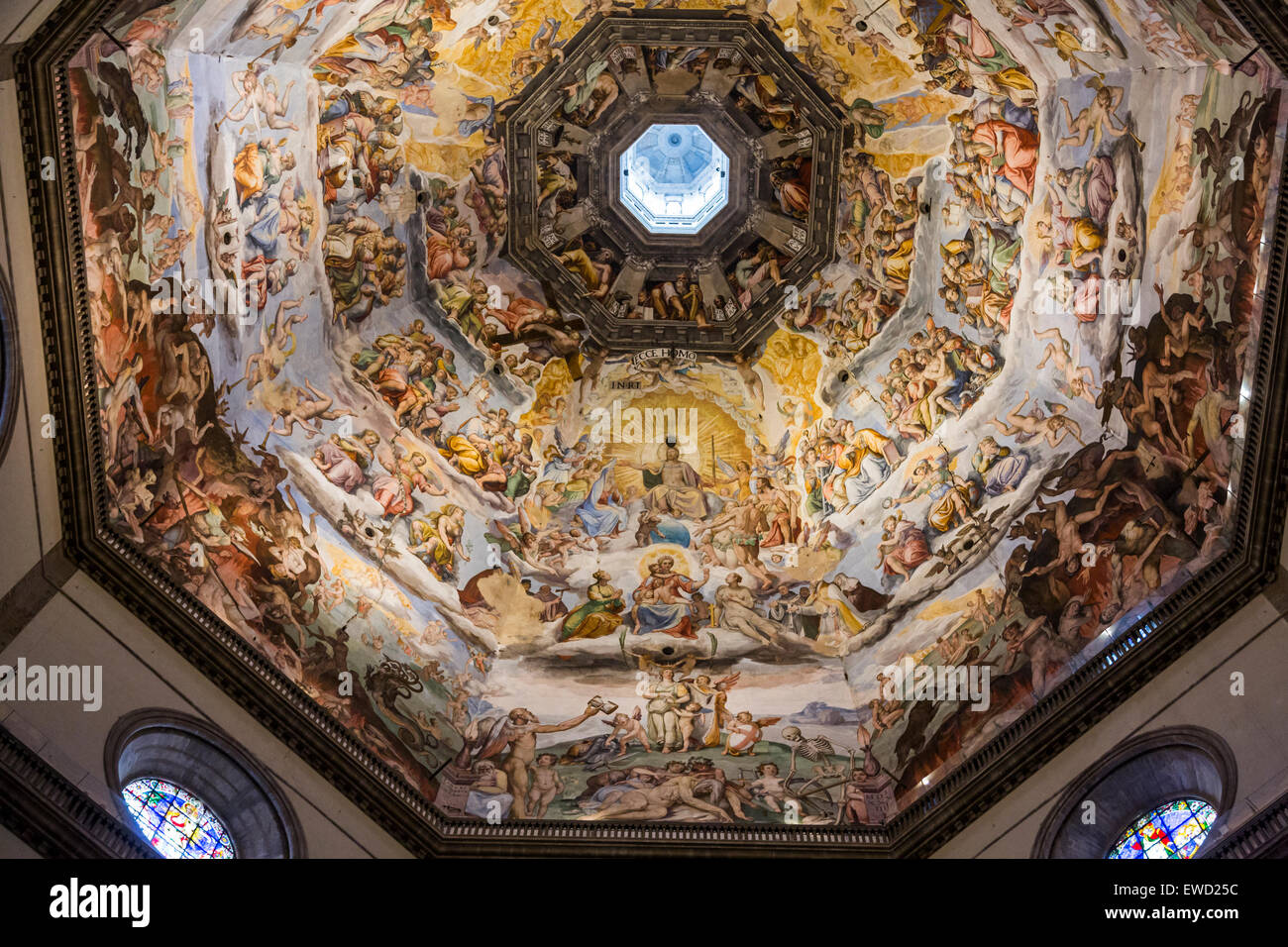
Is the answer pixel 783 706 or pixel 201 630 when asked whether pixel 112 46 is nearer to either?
Result: pixel 201 630

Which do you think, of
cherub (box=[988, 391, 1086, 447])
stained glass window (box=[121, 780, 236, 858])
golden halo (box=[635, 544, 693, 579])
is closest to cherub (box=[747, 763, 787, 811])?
golden halo (box=[635, 544, 693, 579])

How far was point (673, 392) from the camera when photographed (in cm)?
2153

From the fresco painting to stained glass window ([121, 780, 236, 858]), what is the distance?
182cm

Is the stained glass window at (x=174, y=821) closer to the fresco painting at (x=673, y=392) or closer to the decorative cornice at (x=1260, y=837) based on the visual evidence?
the fresco painting at (x=673, y=392)

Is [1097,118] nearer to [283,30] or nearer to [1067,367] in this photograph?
[1067,367]

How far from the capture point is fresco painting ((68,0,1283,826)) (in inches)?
643

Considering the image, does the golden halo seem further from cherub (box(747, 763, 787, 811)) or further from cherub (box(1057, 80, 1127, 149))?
cherub (box(1057, 80, 1127, 149))

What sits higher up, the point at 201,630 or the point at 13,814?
the point at 201,630

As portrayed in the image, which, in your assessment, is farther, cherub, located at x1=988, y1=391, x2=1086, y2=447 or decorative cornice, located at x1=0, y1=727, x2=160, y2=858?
cherub, located at x1=988, y1=391, x2=1086, y2=447

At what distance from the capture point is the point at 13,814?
13461mm

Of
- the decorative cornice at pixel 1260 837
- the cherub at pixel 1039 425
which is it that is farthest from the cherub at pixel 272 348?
the decorative cornice at pixel 1260 837

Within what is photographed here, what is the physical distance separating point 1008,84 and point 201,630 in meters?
11.6

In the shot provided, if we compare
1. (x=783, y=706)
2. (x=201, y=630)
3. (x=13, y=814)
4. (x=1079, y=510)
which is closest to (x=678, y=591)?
(x=783, y=706)

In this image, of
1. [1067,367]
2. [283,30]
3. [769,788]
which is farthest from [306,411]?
[1067,367]
